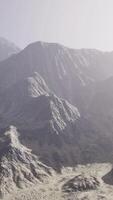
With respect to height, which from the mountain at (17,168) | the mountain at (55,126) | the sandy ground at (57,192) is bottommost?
the sandy ground at (57,192)

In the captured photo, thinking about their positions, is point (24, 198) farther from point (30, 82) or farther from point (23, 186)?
point (30, 82)

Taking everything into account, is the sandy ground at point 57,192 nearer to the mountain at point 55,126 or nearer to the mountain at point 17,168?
the mountain at point 17,168

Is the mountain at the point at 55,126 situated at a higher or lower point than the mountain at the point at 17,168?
higher

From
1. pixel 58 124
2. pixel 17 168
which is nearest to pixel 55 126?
pixel 58 124

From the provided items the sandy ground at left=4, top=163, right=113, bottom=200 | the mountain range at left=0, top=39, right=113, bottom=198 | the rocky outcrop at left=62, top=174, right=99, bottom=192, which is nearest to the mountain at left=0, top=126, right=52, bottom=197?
the sandy ground at left=4, top=163, right=113, bottom=200

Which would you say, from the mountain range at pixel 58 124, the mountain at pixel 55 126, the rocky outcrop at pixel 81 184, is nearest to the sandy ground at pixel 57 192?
the rocky outcrop at pixel 81 184

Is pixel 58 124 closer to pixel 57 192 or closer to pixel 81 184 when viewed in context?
pixel 81 184

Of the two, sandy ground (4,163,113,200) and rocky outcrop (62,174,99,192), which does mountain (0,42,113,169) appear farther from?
rocky outcrop (62,174,99,192)
